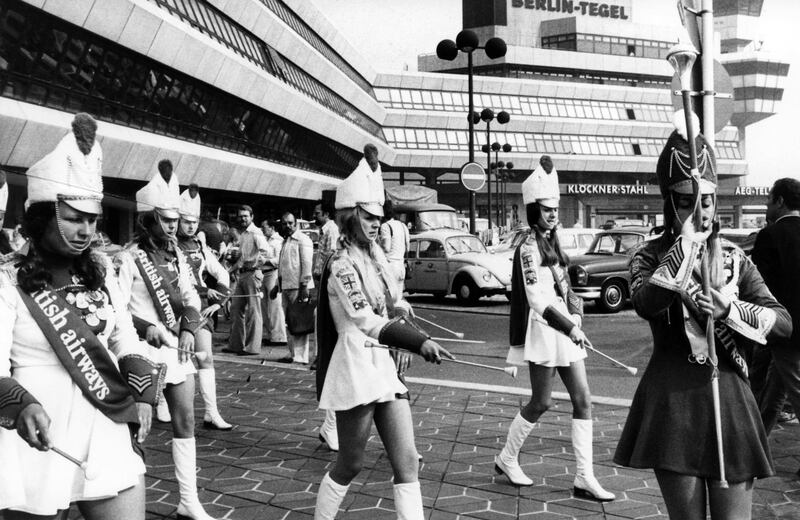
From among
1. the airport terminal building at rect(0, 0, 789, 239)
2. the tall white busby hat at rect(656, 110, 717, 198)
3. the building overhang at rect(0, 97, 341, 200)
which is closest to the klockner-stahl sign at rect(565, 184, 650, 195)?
the airport terminal building at rect(0, 0, 789, 239)

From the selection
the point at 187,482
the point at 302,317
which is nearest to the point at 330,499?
the point at 187,482

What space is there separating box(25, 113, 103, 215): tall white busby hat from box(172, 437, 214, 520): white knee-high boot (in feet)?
7.32

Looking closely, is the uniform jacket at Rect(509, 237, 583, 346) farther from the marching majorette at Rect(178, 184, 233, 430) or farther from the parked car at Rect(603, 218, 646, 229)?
the parked car at Rect(603, 218, 646, 229)

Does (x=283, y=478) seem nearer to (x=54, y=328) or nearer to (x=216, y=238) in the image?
(x=54, y=328)

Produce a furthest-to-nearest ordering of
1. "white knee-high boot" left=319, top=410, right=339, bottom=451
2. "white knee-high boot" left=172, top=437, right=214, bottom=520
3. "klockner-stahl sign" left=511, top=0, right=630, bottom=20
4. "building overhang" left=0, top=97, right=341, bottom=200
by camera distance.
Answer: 1. "klockner-stahl sign" left=511, top=0, right=630, bottom=20
2. "building overhang" left=0, top=97, right=341, bottom=200
3. "white knee-high boot" left=319, top=410, right=339, bottom=451
4. "white knee-high boot" left=172, top=437, right=214, bottom=520

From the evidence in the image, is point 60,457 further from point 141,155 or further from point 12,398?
point 141,155

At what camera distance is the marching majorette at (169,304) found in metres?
5.06

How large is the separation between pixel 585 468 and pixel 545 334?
89 cm

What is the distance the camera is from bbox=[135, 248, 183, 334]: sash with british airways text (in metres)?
5.27

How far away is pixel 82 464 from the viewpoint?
9.73 ft

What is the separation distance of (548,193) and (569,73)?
86.6 metres

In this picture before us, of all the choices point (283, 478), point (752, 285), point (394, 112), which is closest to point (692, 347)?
point (752, 285)

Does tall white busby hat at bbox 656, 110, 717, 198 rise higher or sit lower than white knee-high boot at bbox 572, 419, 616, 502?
higher

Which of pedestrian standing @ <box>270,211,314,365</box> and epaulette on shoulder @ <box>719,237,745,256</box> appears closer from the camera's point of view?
epaulette on shoulder @ <box>719,237,745,256</box>
